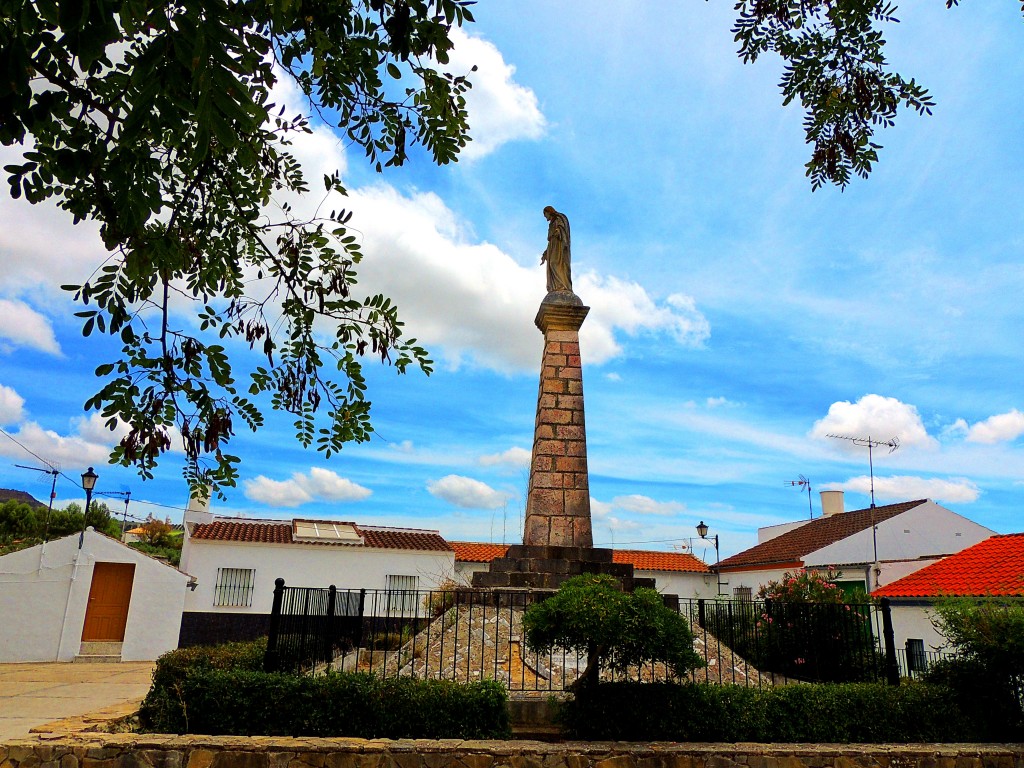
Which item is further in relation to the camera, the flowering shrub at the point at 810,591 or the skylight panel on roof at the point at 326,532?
the skylight panel on roof at the point at 326,532

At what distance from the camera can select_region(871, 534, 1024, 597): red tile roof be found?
42.4ft

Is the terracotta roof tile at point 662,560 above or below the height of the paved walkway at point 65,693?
above

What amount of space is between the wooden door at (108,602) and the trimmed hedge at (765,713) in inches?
659

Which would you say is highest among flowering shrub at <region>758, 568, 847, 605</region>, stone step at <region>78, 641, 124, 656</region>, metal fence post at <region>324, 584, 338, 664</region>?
flowering shrub at <region>758, 568, 847, 605</region>

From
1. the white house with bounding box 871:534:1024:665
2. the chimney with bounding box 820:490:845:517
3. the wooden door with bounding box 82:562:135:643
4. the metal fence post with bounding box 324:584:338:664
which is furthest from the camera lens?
the chimney with bounding box 820:490:845:517

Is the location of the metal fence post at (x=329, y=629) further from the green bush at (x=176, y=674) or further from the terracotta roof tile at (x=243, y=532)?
the terracotta roof tile at (x=243, y=532)

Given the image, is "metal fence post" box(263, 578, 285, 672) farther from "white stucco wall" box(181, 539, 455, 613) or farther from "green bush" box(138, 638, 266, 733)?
"white stucco wall" box(181, 539, 455, 613)

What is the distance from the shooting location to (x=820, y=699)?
734 cm

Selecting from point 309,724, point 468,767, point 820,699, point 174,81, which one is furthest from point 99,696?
point 174,81

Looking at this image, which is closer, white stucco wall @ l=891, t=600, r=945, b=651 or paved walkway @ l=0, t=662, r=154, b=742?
paved walkway @ l=0, t=662, r=154, b=742

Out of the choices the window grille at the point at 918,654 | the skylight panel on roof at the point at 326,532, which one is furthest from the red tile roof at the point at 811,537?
the skylight panel on roof at the point at 326,532

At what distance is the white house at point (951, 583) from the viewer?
13.2m

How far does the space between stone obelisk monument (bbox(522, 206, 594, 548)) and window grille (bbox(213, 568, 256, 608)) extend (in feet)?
41.8

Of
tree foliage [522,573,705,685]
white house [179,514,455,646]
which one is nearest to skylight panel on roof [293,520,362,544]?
white house [179,514,455,646]
